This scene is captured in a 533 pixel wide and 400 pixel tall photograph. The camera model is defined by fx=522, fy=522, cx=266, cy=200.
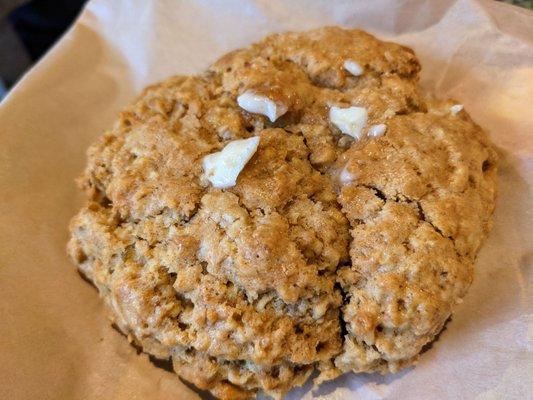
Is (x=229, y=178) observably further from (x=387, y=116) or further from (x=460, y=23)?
(x=460, y=23)

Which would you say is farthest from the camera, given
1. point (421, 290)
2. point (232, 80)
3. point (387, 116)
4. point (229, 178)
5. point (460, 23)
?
point (460, 23)

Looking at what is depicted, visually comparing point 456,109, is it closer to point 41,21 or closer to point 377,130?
point 377,130

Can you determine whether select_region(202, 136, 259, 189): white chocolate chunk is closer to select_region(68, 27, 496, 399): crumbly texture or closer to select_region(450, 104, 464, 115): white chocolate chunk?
select_region(68, 27, 496, 399): crumbly texture

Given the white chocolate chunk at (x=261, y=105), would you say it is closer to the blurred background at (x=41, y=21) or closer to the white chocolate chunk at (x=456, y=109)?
the white chocolate chunk at (x=456, y=109)

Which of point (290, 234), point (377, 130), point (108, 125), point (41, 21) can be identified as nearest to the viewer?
point (290, 234)

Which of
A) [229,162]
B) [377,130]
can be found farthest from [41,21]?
[377,130]

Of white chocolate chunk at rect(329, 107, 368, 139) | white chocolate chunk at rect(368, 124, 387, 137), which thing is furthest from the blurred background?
white chocolate chunk at rect(368, 124, 387, 137)

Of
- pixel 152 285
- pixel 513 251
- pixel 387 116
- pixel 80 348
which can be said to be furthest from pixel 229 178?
pixel 513 251

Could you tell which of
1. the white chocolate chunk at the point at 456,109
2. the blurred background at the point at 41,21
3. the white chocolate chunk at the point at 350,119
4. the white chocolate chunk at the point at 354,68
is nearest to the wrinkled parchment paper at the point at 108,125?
the white chocolate chunk at the point at 456,109
